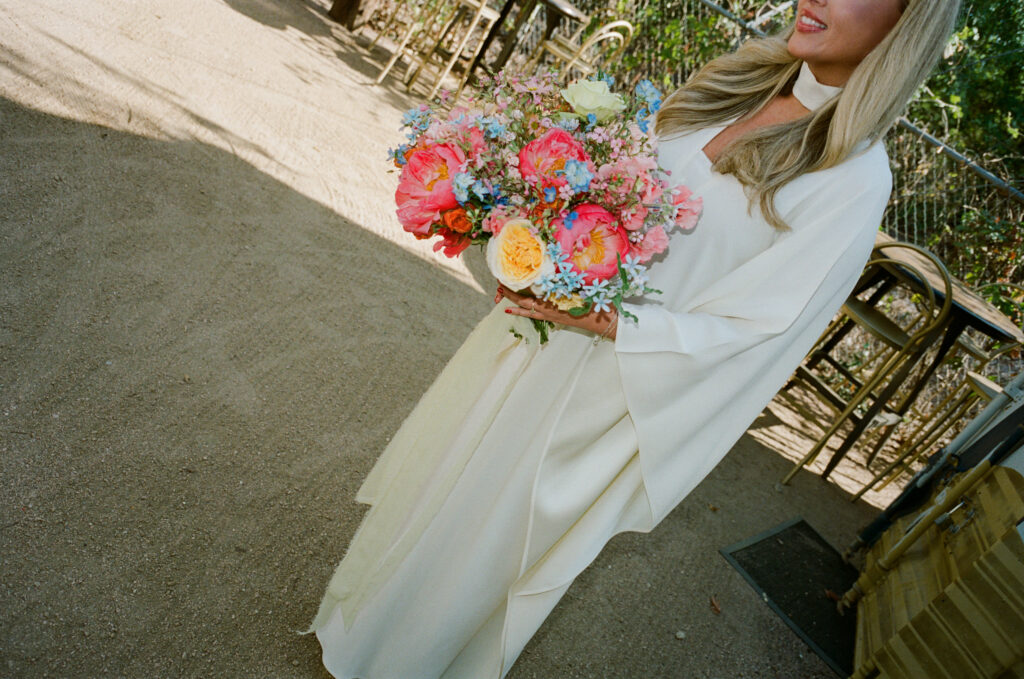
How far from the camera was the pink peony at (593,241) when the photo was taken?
60.9 inches

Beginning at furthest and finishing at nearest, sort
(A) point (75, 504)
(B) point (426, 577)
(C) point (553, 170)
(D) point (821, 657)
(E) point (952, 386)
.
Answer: (E) point (952, 386) < (D) point (821, 657) < (A) point (75, 504) < (B) point (426, 577) < (C) point (553, 170)

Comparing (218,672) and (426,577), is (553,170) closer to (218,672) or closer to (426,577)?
(426,577)

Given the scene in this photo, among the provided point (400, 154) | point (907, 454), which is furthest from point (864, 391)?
point (400, 154)

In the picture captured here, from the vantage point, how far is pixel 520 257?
59.4 inches

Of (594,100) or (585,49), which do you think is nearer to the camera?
(594,100)

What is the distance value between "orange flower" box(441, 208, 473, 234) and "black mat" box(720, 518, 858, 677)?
284 centimetres

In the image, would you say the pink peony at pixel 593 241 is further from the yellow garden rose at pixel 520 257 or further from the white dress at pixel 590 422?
the white dress at pixel 590 422

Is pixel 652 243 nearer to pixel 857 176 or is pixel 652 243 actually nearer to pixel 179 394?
pixel 857 176

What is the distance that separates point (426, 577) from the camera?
2000 millimetres

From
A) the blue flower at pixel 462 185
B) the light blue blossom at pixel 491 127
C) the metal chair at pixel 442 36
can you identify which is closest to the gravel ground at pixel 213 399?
the blue flower at pixel 462 185

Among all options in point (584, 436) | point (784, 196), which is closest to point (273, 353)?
point (584, 436)

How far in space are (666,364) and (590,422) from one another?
27 centimetres

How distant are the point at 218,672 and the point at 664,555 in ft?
7.36

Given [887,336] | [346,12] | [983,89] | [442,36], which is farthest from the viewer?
[346,12]
